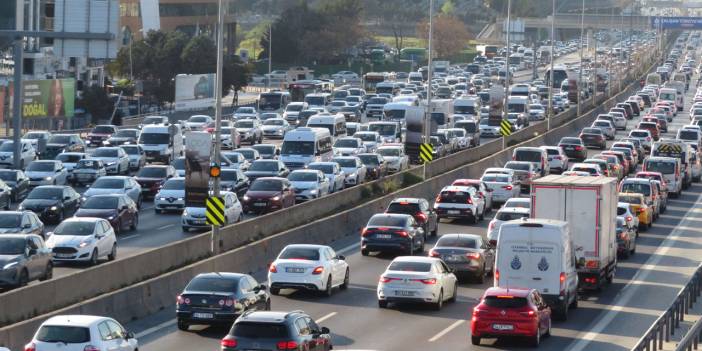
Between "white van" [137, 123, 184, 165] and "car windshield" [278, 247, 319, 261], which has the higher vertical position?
"white van" [137, 123, 184, 165]

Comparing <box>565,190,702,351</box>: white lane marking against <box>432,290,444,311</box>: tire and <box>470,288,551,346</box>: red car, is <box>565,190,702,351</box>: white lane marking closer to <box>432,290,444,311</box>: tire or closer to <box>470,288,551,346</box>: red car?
<box>470,288,551,346</box>: red car

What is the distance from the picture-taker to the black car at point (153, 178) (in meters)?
57.1

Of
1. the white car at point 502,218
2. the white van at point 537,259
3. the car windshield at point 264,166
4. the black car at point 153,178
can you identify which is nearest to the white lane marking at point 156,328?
the white van at point 537,259

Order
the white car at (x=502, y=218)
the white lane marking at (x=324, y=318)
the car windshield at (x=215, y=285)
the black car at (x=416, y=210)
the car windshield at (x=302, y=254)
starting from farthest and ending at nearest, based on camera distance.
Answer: the black car at (x=416, y=210) → the white car at (x=502, y=218) → the car windshield at (x=302, y=254) → the white lane marking at (x=324, y=318) → the car windshield at (x=215, y=285)

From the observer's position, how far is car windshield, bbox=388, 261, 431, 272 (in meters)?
33.6

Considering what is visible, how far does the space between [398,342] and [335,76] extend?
13351cm

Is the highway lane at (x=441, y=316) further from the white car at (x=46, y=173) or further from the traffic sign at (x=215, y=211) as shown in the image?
the white car at (x=46, y=173)

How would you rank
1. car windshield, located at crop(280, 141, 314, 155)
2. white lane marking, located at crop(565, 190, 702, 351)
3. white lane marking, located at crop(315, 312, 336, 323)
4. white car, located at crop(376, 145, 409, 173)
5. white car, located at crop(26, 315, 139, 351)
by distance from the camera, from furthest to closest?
white car, located at crop(376, 145, 409, 173)
car windshield, located at crop(280, 141, 314, 155)
white lane marking, located at crop(315, 312, 336, 323)
white lane marking, located at crop(565, 190, 702, 351)
white car, located at crop(26, 315, 139, 351)

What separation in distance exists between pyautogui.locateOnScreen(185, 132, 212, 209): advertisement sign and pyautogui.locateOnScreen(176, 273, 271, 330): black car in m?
9.80

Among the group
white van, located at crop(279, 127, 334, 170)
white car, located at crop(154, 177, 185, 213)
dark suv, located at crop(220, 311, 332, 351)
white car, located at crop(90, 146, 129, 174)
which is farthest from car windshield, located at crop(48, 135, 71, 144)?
dark suv, located at crop(220, 311, 332, 351)

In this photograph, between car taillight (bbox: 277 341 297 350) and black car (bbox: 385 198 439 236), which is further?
black car (bbox: 385 198 439 236)

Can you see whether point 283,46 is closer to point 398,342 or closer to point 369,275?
point 369,275

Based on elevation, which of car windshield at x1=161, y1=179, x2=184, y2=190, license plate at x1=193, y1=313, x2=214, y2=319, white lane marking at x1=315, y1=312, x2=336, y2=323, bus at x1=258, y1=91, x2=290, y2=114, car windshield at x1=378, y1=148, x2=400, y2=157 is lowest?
white lane marking at x1=315, y1=312, x2=336, y2=323

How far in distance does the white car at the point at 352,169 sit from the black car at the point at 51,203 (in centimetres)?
1464
